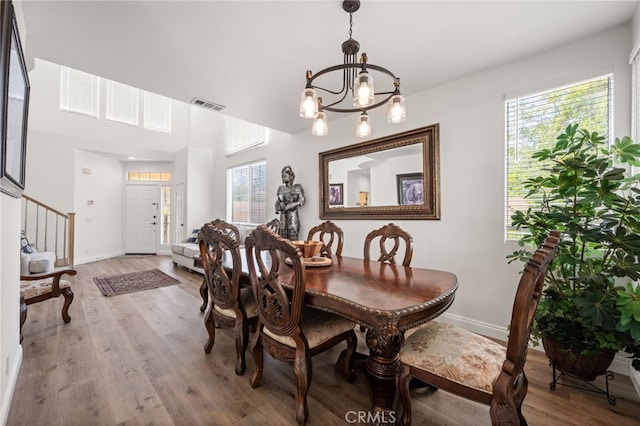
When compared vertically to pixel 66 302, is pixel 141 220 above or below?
above

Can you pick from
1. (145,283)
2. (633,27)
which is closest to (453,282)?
(633,27)

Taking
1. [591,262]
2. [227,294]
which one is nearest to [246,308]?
[227,294]

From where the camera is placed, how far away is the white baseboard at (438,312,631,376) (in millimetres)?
1904

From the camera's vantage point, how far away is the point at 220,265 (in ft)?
6.50

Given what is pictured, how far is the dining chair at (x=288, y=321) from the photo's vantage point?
141 cm

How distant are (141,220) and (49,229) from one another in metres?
2.11

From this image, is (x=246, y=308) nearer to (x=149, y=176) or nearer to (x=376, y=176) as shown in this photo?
(x=376, y=176)

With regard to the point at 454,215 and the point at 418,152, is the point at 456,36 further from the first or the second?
the point at 454,215

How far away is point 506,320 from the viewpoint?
2.41 m

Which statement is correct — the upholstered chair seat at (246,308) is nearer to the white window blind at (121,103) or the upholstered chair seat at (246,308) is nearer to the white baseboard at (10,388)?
the white baseboard at (10,388)

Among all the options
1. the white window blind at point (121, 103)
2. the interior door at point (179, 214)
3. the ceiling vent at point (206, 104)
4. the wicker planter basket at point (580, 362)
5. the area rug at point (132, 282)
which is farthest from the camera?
the interior door at point (179, 214)

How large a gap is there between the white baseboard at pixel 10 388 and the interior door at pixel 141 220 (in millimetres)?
5878

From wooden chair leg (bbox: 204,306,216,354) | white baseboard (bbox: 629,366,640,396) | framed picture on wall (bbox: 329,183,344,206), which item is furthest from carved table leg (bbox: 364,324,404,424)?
framed picture on wall (bbox: 329,183,344,206)

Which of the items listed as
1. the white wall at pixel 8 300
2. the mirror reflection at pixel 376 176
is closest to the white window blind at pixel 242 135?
the mirror reflection at pixel 376 176
